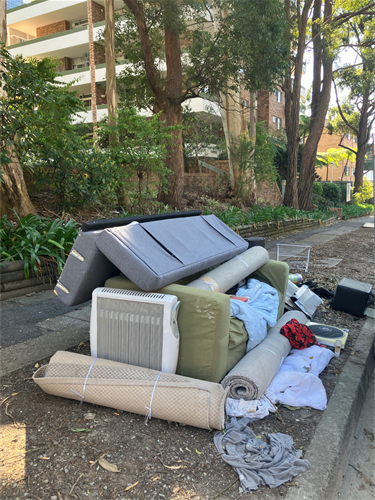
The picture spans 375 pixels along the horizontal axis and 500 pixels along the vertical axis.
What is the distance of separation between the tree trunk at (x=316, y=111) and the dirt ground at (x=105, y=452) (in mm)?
18236

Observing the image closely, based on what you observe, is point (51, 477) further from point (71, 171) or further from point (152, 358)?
point (71, 171)

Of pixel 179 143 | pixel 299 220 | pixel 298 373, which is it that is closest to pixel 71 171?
pixel 179 143

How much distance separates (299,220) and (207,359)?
13.8 meters

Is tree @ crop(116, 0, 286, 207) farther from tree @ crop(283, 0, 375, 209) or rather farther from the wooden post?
tree @ crop(283, 0, 375, 209)

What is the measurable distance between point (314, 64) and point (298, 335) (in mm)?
19285

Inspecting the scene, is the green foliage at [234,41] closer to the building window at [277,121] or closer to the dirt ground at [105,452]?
the dirt ground at [105,452]

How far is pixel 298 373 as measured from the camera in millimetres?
3070

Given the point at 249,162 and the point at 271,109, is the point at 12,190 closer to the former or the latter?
the point at 249,162

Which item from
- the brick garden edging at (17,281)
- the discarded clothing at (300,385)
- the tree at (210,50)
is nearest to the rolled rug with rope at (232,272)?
the discarded clothing at (300,385)

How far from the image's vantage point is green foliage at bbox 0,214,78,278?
5.57 metres

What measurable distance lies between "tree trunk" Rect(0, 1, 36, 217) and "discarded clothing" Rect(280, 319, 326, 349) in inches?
203

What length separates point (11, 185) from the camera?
6.66 m

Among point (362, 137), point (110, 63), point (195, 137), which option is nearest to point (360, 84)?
point (362, 137)

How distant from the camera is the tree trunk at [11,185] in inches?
259
